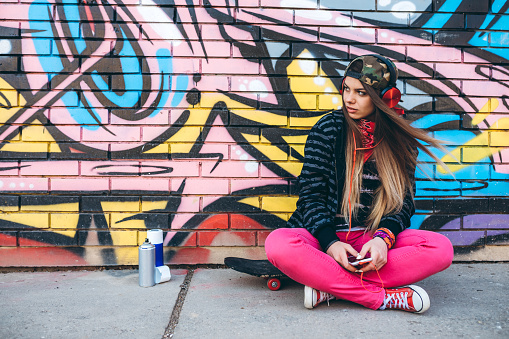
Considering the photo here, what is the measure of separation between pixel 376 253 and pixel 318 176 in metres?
0.57

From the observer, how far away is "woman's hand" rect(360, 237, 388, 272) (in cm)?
202

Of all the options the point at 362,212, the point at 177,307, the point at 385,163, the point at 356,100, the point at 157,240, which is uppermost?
the point at 356,100

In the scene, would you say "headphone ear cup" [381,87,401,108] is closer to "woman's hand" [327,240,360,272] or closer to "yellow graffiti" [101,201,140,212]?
"woman's hand" [327,240,360,272]

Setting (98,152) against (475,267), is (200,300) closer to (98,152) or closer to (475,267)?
(98,152)

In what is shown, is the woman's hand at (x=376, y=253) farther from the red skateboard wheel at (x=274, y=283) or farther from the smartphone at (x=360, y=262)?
the red skateboard wheel at (x=274, y=283)

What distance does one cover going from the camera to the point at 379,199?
2326 millimetres

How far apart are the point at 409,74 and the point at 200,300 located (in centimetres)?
230

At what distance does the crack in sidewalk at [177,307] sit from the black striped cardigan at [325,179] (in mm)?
871

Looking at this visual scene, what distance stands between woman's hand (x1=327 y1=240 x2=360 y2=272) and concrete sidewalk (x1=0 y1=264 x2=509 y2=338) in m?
0.28

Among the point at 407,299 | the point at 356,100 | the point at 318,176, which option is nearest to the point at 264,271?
the point at 318,176

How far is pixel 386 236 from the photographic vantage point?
2146 millimetres

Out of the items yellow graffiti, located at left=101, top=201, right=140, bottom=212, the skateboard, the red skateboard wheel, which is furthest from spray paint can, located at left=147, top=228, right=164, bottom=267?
the red skateboard wheel

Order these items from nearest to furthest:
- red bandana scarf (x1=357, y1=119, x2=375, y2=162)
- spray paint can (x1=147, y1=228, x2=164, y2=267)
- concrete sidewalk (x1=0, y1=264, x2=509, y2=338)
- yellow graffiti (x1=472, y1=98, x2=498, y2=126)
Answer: concrete sidewalk (x1=0, y1=264, x2=509, y2=338), red bandana scarf (x1=357, y1=119, x2=375, y2=162), spray paint can (x1=147, y1=228, x2=164, y2=267), yellow graffiti (x1=472, y1=98, x2=498, y2=126)

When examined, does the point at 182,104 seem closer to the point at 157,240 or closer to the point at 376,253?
the point at 157,240
